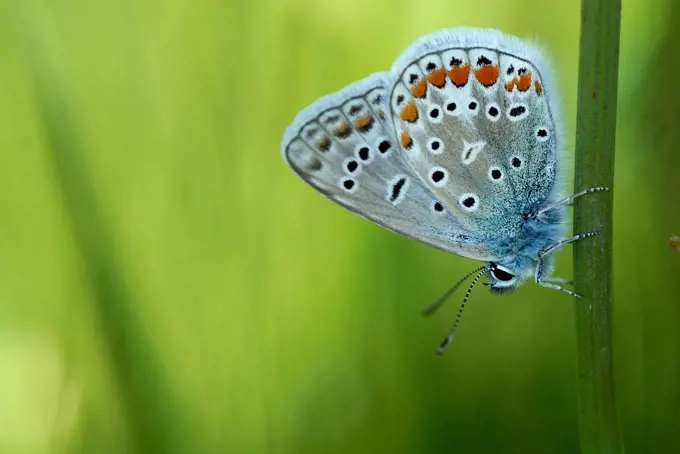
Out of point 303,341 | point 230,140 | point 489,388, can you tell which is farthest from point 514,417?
point 230,140

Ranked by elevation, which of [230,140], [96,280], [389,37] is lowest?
[96,280]

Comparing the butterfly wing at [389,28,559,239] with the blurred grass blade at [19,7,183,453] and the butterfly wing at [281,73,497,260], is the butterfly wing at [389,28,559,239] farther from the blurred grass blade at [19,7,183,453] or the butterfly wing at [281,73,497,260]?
the blurred grass blade at [19,7,183,453]

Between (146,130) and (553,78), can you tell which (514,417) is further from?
(146,130)

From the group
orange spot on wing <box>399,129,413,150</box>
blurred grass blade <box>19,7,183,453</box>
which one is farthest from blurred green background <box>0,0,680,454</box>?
orange spot on wing <box>399,129,413,150</box>

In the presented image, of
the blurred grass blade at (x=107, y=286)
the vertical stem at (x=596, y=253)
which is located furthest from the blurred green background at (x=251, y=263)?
the vertical stem at (x=596, y=253)

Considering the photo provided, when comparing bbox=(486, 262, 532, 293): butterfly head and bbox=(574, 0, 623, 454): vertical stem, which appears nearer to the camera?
bbox=(574, 0, 623, 454): vertical stem

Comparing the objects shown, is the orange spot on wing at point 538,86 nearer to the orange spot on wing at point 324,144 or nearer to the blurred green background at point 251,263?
the blurred green background at point 251,263
